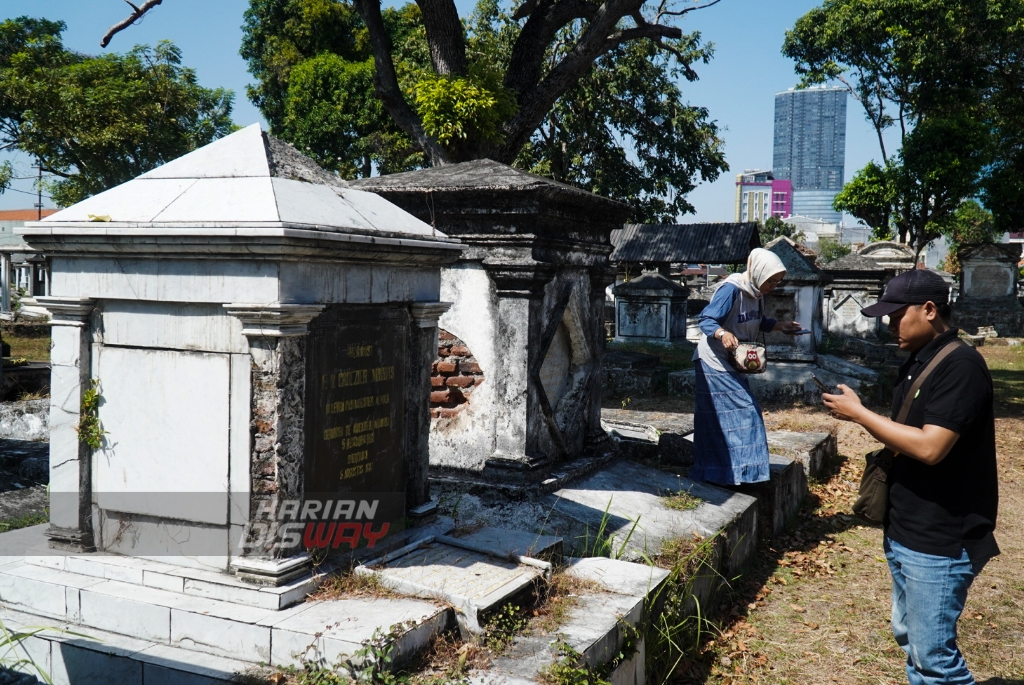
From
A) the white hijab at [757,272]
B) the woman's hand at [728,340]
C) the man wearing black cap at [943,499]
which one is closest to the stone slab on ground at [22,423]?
the woman's hand at [728,340]

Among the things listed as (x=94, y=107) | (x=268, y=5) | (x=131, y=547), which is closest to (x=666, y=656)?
(x=131, y=547)

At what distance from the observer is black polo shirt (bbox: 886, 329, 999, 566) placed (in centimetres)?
278

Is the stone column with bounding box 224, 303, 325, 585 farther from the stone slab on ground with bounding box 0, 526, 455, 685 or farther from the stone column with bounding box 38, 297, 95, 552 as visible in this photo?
the stone column with bounding box 38, 297, 95, 552

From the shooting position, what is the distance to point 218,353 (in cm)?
329

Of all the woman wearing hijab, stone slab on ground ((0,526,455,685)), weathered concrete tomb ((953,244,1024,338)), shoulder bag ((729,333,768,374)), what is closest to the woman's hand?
shoulder bag ((729,333,768,374))

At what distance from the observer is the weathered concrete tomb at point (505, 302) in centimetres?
506

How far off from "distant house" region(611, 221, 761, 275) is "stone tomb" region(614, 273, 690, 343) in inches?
178

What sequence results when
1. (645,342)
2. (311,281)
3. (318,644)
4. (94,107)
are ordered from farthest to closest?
(94,107), (645,342), (311,281), (318,644)

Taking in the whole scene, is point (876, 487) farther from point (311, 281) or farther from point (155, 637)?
point (155, 637)

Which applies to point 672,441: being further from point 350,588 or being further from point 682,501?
point 350,588

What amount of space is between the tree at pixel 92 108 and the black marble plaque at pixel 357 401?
2093 centimetres

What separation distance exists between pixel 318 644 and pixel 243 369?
43.6 inches

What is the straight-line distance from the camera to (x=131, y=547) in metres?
3.51

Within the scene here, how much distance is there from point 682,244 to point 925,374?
23.7m
